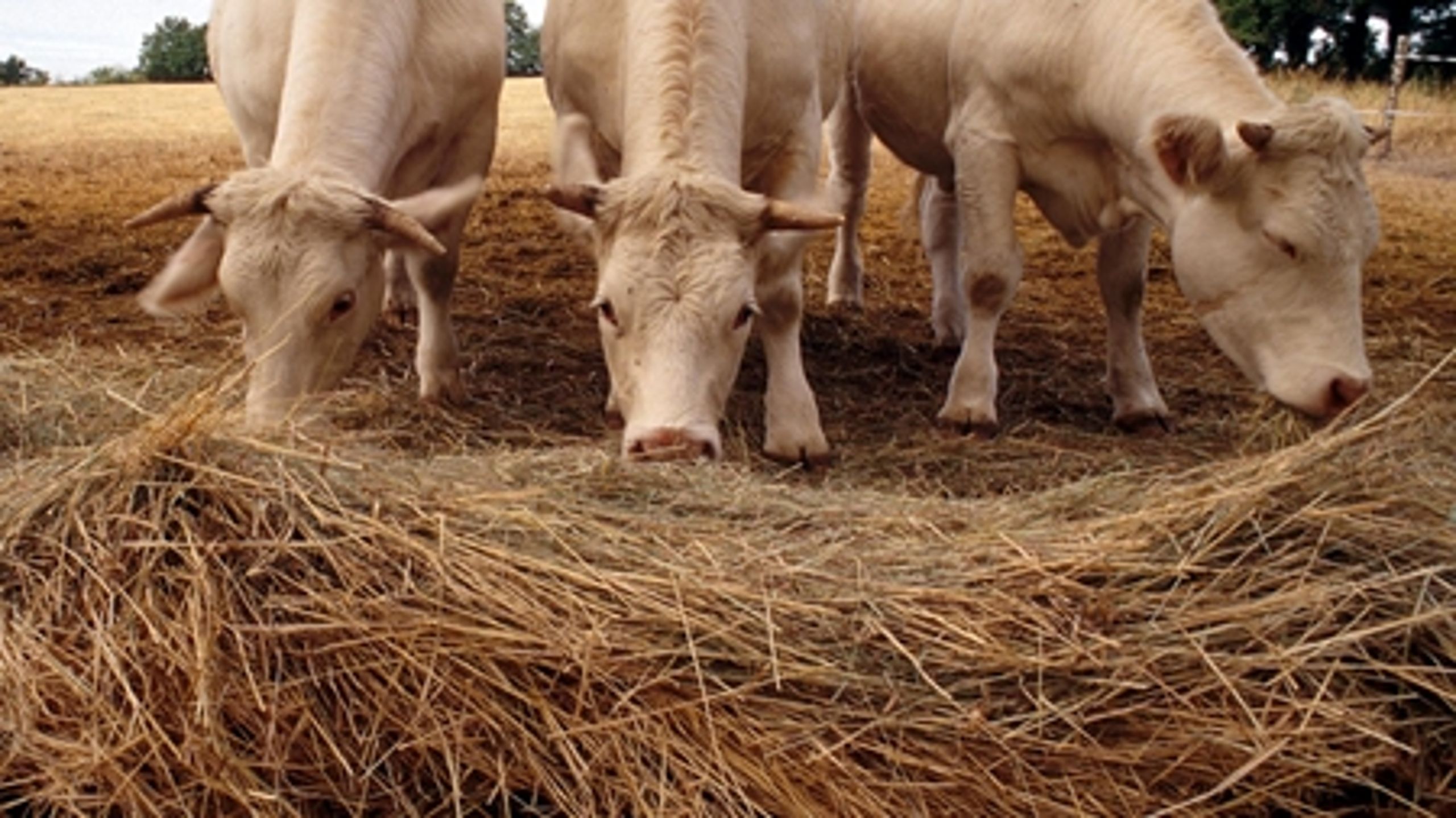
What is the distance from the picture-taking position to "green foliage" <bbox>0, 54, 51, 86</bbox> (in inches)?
2267

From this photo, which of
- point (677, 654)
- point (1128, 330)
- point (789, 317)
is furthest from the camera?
point (1128, 330)

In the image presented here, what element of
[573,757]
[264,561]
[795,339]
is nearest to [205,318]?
[795,339]

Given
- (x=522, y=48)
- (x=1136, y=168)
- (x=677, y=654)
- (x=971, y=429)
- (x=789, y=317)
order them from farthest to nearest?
1. (x=522, y=48)
2. (x=971, y=429)
3. (x=789, y=317)
4. (x=1136, y=168)
5. (x=677, y=654)

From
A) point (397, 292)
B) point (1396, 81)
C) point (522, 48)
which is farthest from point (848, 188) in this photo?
point (522, 48)

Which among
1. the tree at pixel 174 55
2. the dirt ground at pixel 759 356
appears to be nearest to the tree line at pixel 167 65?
the tree at pixel 174 55

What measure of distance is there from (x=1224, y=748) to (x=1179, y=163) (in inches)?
96.6

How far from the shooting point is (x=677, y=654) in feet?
7.91

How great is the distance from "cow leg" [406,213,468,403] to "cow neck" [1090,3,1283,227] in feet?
7.77

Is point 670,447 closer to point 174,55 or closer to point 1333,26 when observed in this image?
point 1333,26

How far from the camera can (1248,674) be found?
8.09 ft

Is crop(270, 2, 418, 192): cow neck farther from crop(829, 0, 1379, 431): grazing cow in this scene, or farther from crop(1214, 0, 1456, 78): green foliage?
crop(1214, 0, 1456, 78): green foliage

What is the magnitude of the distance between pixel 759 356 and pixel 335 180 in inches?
95.8

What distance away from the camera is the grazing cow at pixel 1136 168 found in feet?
13.6

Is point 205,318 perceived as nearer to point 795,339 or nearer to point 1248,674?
point 795,339
